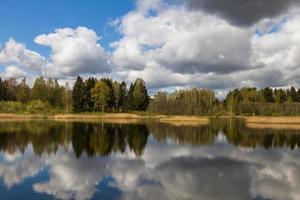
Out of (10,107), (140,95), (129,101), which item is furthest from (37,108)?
(140,95)

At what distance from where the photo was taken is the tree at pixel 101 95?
94.6m

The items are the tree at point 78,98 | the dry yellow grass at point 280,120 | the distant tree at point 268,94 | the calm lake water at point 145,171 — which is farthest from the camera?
the distant tree at point 268,94

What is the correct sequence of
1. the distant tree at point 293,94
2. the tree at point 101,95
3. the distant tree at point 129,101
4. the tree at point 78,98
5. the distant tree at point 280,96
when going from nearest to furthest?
the tree at point 78,98 → the tree at point 101,95 → the distant tree at point 129,101 → the distant tree at point 280,96 → the distant tree at point 293,94

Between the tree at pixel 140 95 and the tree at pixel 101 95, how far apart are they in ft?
34.3

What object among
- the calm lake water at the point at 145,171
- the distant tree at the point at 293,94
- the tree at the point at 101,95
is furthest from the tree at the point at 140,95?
the calm lake water at the point at 145,171

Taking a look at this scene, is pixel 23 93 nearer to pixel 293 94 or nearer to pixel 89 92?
pixel 89 92

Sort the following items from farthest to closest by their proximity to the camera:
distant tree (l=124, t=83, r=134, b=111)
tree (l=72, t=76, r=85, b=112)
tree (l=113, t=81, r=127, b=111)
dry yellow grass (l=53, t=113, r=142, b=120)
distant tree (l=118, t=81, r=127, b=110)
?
distant tree (l=118, t=81, r=127, b=110) < tree (l=113, t=81, r=127, b=111) < distant tree (l=124, t=83, r=134, b=111) < tree (l=72, t=76, r=85, b=112) < dry yellow grass (l=53, t=113, r=142, b=120)

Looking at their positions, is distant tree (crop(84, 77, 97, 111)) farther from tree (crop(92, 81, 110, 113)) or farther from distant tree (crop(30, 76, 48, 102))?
distant tree (crop(30, 76, 48, 102))

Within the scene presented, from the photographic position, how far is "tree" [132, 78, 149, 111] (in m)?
105

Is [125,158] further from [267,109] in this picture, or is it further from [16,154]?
[267,109]

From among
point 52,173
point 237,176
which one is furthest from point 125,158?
point 237,176

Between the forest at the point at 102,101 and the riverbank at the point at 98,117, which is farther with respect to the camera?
the forest at the point at 102,101

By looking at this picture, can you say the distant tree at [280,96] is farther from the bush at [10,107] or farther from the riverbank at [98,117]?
the bush at [10,107]

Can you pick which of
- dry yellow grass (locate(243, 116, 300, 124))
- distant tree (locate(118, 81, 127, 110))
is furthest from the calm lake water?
distant tree (locate(118, 81, 127, 110))
